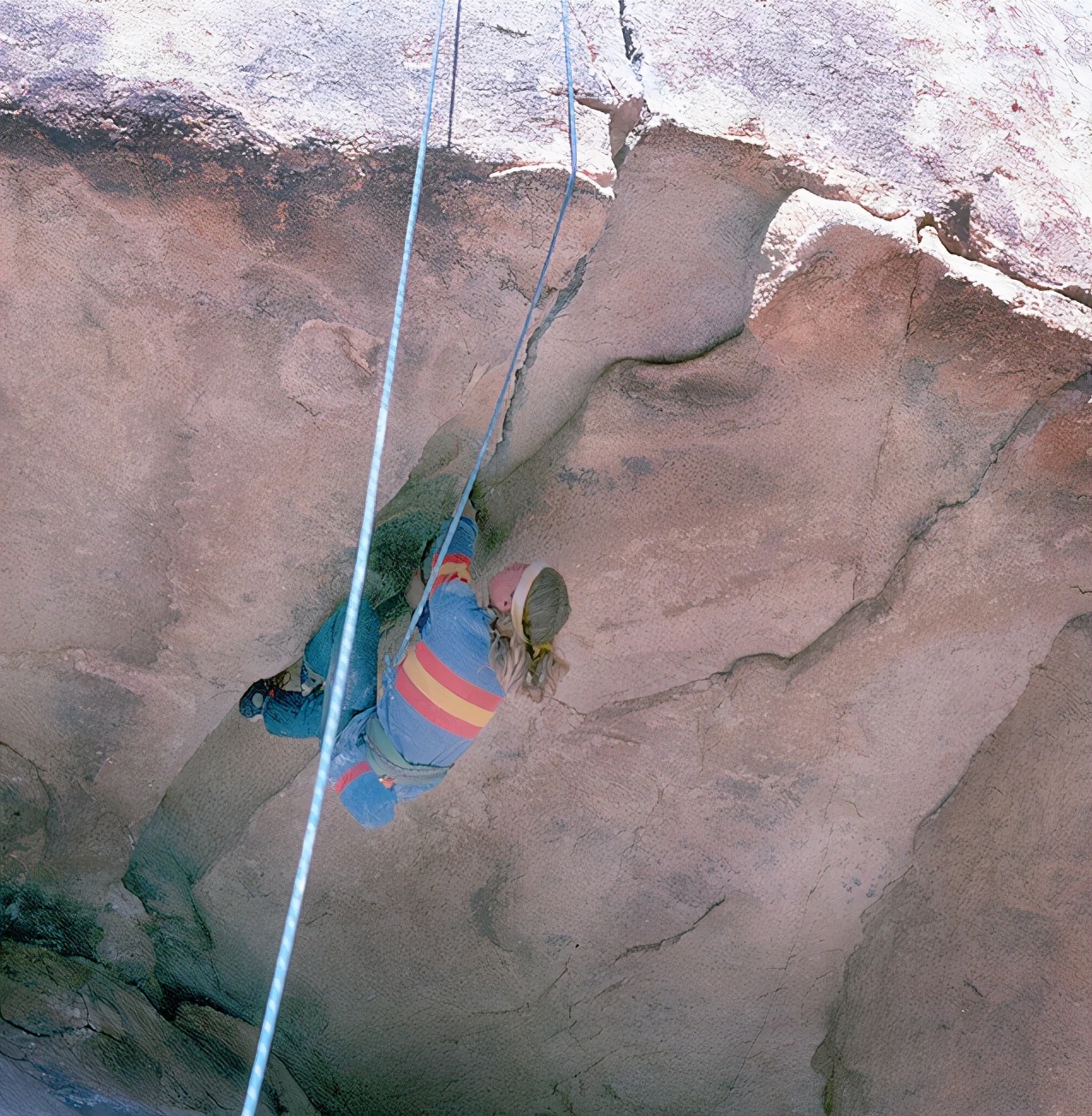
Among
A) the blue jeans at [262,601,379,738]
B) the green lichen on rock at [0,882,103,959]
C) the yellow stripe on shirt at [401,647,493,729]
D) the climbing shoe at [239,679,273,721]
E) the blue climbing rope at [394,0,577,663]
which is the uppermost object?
the blue climbing rope at [394,0,577,663]

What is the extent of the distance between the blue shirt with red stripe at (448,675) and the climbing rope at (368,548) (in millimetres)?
40

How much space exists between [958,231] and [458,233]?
97 cm

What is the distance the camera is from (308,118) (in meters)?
1.76

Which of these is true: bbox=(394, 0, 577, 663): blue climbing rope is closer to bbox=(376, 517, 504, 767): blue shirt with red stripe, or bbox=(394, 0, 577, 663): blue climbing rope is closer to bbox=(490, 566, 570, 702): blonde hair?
bbox=(376, 517, 504, 767): blue shirt with red stripe

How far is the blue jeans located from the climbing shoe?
17 millimetres

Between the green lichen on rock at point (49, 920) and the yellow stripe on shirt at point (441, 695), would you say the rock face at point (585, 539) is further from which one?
the yellow stripe on shirt at point (441, 695)

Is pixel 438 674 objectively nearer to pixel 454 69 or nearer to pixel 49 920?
pixel 454 69

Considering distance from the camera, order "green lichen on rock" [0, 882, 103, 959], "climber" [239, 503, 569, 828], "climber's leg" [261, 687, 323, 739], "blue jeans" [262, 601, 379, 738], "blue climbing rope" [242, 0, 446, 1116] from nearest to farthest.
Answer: "blue climbing rope" [242, 0, 446, 1116]
"climber" [239, 503, 569, 828]
"blue jeans" [262, 601, 379, 738]
"climber's leg" [261, 687, 323, 739]
"green lichen on rock" [0, 882, 103, 959]

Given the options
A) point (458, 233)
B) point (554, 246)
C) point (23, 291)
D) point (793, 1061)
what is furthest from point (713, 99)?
point (793, 1061)

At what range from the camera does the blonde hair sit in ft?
6.13

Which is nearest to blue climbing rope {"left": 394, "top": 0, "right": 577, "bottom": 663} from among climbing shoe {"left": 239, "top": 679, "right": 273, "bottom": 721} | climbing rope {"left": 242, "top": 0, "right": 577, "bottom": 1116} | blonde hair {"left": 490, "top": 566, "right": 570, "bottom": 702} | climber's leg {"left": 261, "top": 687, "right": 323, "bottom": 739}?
climbing rope {"left": 242, "top": 0, "right": 577, "bottom": 1116}

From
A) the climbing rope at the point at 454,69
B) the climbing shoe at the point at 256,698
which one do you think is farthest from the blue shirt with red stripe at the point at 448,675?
the climbing rope at the point at 454,69

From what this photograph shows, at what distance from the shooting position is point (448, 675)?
1942 millimetres

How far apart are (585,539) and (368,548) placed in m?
0.61
